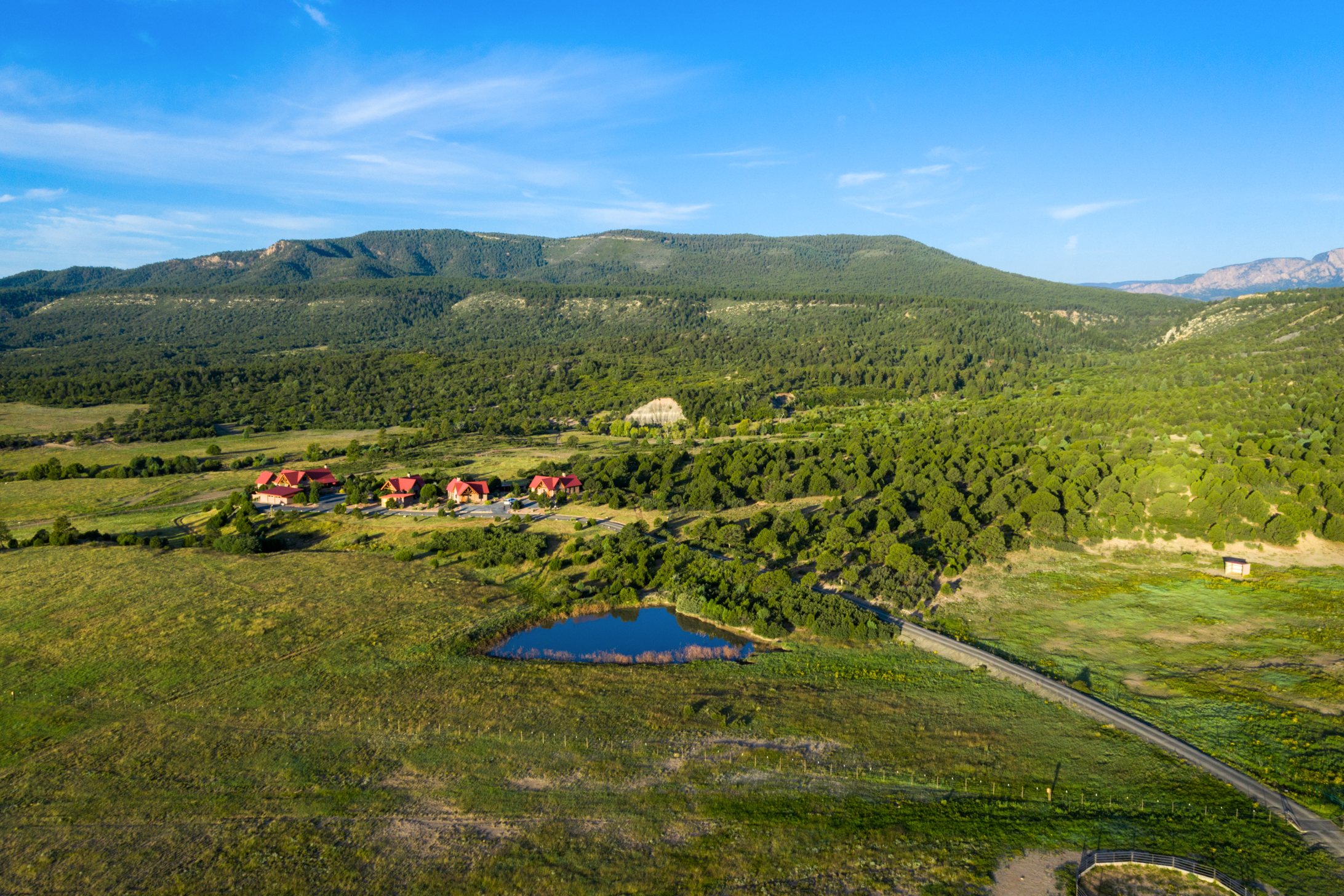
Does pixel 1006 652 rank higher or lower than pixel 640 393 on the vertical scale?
lower

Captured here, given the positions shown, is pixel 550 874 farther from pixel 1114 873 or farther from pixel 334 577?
pixel 334 577

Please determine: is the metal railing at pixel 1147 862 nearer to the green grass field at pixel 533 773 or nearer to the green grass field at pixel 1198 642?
the green grass field at pixel 533 773

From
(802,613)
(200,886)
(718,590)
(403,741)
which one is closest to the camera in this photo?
(200,886)

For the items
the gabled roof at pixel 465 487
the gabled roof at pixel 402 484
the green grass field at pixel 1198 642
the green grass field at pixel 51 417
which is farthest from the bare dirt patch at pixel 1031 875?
the green grass field at pixel 51 417

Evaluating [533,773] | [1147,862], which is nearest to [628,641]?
[533,773]

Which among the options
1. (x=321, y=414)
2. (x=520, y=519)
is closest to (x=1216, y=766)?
(x=520, y=519)

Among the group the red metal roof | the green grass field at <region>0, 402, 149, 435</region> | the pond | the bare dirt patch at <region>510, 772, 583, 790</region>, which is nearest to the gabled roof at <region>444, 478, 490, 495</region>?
the red metal roof
